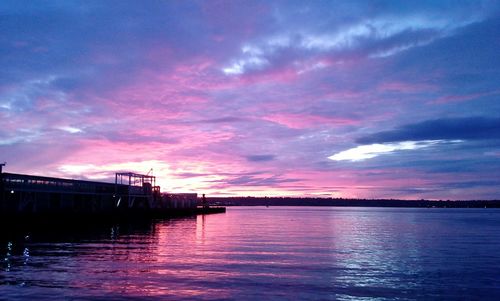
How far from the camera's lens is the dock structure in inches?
2653

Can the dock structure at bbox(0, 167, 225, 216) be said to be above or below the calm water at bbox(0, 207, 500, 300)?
above

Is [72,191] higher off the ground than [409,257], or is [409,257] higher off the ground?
[72,191]

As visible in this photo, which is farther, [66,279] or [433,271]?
[433,271]

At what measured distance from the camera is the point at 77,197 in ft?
289

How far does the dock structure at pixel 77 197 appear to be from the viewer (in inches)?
2653

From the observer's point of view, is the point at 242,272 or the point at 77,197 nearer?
the point at 242,272

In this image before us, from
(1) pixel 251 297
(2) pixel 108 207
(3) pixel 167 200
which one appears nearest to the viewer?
(1) pixel 251 297

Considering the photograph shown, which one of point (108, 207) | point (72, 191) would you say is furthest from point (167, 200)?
point (72, 191)

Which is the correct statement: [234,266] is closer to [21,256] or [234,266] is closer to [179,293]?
[179,293]

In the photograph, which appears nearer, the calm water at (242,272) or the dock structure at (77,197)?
the calm water at (242,272)

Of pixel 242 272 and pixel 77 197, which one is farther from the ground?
pixel 77 197

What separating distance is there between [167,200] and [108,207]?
117 feet

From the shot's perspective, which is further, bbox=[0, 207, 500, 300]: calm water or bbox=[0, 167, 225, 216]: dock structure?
bbox=[0, 167, 225, 216]: dock structure

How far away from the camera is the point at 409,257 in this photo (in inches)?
1513
